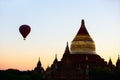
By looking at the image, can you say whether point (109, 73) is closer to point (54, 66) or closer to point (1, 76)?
point (54, 66)

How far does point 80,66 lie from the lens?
85.9 metres

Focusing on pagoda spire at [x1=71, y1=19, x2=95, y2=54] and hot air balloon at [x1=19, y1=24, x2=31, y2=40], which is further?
pagoda spire at [x1=71, y1=19, x2=95, y2=54]

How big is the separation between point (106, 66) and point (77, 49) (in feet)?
18.1

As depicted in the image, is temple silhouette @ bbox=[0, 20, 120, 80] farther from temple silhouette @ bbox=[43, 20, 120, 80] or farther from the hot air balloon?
the hot air balloon

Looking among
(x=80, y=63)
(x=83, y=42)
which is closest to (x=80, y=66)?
(x=80, y=63)

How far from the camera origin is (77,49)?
305 ft

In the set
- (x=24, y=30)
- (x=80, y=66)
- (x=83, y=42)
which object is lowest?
(x=80, y=66)

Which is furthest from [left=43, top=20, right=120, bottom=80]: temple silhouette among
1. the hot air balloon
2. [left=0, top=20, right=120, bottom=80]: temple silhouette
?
the hot air balloon

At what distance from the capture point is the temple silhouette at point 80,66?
79.9 meters

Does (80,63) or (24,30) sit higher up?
(24,30)

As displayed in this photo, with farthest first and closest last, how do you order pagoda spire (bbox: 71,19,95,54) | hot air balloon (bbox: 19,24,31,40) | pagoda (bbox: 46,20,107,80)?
1. pagoda spire (bbox: 71,19,95,54)
2. pagoda (bbox: 46,20,107,80)
3. hot air balloon (bbox: 19,24,31,40)

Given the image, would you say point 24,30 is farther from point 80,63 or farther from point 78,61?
point 78,61

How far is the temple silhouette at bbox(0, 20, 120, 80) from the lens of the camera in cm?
7994

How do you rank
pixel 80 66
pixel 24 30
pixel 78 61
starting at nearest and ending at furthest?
pixel 24 30 → pixel 80 66 → pixel 78 61
